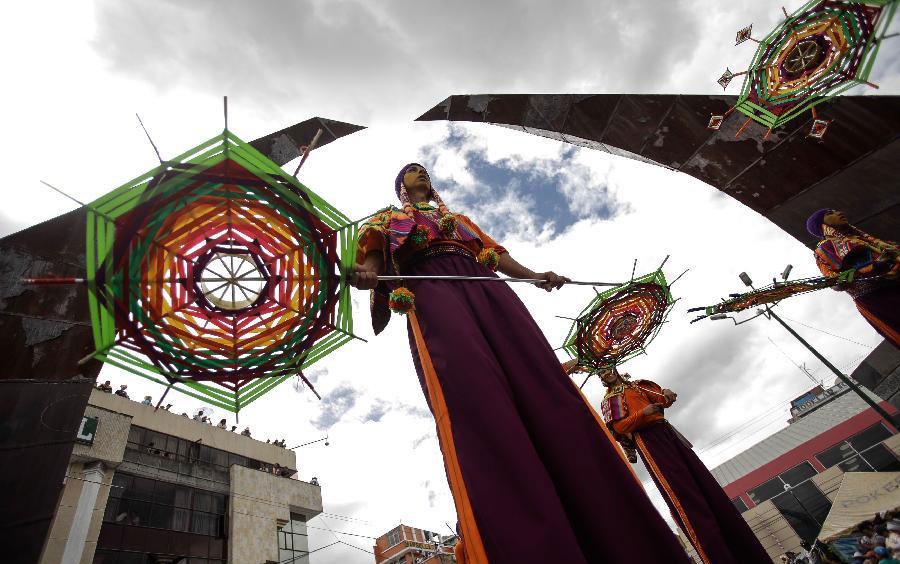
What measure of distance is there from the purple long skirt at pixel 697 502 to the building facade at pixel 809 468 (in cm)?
2982

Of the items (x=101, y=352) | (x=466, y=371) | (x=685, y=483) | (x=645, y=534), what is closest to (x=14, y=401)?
(x=101, y=352)

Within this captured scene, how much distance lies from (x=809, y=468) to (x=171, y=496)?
40.8 m

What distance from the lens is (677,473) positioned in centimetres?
470

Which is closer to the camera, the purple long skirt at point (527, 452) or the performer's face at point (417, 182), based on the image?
the purple long skirt at point (527, 452)

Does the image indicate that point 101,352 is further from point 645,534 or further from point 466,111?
point 466,111

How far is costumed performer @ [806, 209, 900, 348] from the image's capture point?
173 inches

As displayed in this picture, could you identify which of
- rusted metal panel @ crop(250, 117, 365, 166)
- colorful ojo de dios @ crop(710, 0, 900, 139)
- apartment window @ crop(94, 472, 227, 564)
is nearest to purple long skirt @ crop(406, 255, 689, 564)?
rusted metal panel @ crop(250, 117, 365, 166)

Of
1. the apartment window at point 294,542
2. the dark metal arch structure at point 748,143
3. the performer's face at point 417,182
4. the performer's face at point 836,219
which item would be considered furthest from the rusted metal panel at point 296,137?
the apartment window at point 294,542

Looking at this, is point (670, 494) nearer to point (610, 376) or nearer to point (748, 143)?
point (610, 376)

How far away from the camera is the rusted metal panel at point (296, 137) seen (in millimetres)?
4277

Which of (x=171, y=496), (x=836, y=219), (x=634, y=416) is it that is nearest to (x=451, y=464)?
(x=634, y=416)

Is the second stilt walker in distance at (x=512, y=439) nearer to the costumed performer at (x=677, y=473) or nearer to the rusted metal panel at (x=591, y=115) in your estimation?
the costumed performer at (x=677, y=473)

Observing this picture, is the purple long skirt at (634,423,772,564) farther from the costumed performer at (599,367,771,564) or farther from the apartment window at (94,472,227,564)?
the apartment window at (94,472,227,564)

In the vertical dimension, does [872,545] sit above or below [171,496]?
below
